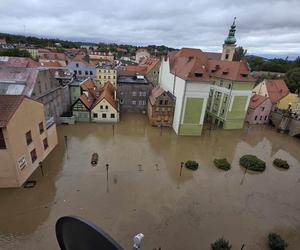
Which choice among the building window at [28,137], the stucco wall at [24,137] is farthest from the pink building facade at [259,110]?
the building window at [28,137]

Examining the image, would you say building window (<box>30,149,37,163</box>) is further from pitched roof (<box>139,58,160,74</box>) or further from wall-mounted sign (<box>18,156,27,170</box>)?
pitched roof (<box>139,58,160,74</box>)

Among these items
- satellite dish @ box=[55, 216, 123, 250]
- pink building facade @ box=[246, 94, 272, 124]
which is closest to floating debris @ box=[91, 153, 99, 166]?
satellite dish @ box=[55, 216, 123, 250]

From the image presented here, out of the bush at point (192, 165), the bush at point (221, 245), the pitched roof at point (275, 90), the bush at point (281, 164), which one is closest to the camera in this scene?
the bush at point (221, 245)

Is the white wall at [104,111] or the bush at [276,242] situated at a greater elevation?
the white wall at [104,111]

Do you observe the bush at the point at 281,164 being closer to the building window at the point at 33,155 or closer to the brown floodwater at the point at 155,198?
the brown floodwater at the point at 155,198

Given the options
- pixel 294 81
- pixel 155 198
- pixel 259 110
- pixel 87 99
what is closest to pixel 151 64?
pixel 87 99

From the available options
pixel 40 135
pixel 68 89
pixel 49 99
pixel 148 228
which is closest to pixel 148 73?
pixel 68 89

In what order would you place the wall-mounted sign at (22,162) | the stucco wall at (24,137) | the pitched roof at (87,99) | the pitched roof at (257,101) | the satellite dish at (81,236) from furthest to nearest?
the pitched roof at (257,101) → the pitched roof at (87,99) → the wall-mounted sign at (22,162) → the stucco wall at (24,137) → the satellite dish at (81,236)
